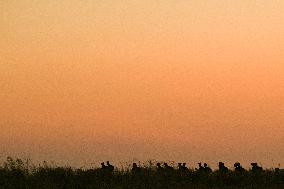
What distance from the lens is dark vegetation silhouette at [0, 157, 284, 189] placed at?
83.2 feet

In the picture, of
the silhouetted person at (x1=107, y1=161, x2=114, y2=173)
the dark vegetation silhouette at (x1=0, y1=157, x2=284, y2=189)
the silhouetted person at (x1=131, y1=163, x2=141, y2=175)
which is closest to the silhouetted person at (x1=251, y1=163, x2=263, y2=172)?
the dark vegetation silhouette at (x1=0, y1=157, x2=284, y2=189)

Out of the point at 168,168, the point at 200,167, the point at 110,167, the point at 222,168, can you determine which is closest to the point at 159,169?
the point at 168,168

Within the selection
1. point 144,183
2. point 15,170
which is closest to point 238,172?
point 144,183

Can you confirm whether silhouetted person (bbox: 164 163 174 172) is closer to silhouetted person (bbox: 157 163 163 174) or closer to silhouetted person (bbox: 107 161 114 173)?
silhouetted person (bbox: 157 163 163 174)

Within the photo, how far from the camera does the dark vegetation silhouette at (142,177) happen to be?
83.2ft

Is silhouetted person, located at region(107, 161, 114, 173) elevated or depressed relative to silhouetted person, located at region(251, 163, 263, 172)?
elevated

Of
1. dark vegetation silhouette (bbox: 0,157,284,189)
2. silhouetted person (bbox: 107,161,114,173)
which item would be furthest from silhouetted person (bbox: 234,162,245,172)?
silhouetted person (bbox: 107,161,114,173)

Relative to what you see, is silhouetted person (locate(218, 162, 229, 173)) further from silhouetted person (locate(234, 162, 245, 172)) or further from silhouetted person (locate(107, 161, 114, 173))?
silhouetted person (locate(107, 161, 114, 173))

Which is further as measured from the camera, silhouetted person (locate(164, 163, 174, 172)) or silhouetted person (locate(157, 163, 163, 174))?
silhouetted person (locate(164, 163, 174, 172))

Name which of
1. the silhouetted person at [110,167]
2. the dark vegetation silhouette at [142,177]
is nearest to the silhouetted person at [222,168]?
the dark vegetation silhouette at [142,177]

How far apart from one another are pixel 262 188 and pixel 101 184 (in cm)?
626

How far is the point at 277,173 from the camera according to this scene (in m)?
29.0

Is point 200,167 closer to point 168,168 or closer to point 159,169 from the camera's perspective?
point 168,168

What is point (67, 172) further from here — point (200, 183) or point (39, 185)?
point (200, 183)
